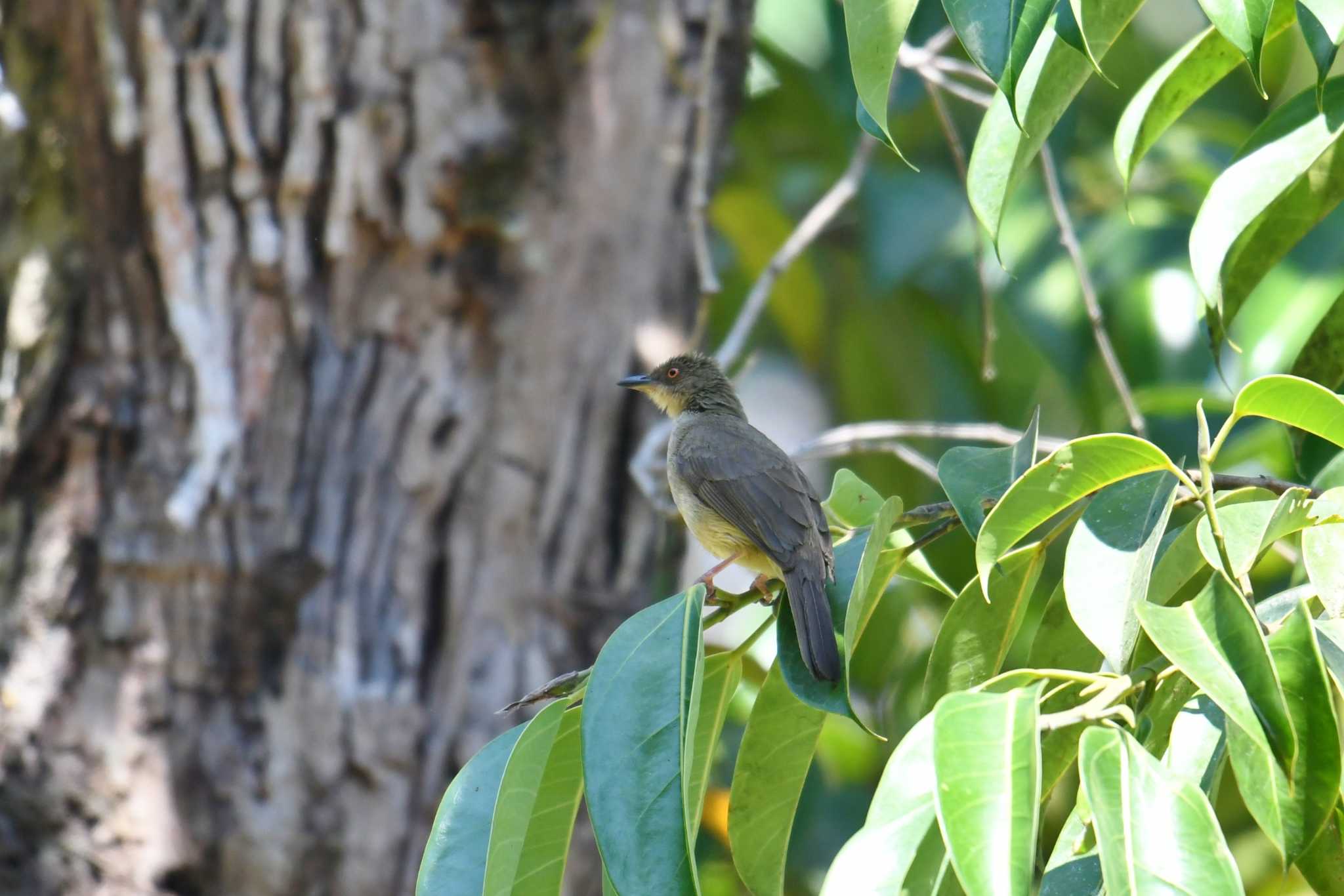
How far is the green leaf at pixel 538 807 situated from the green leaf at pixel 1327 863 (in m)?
1.06

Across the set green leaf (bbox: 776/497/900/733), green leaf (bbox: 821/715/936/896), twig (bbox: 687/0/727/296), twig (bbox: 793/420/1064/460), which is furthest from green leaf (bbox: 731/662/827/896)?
twig (bbox: 687/0/727/296)

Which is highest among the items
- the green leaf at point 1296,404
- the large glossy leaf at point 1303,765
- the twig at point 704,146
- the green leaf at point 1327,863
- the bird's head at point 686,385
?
the twig at point 704,146

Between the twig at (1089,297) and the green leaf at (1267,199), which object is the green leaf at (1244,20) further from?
the twig at (1089,297)

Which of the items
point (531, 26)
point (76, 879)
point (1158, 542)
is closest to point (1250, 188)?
point (1158, 542)

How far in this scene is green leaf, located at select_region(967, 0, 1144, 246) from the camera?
220 cm

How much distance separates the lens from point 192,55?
12.0 ft

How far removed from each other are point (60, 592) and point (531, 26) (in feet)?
6.76

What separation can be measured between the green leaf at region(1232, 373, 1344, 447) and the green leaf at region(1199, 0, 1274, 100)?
0.40m

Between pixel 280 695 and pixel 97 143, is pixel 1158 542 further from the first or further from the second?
pixel 97 143

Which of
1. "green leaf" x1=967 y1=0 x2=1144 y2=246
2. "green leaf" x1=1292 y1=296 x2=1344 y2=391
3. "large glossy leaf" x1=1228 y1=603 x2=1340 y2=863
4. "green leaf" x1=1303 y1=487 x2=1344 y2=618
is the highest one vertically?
"green leaf" x1=967 y1=0 x2=1144 y2=246

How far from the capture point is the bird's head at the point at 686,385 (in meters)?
4.08

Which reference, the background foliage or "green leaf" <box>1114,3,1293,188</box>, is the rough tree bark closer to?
the background foliage

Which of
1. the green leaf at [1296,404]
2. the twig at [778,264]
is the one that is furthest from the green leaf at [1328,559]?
the twig at [778,264]

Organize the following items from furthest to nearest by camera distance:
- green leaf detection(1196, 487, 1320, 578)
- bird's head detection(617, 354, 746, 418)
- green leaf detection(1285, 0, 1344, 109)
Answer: bird's head detection(617, 354, 746, 418), green leaf detection(1285, 0, 1344, 109), green leaf detection(1196, 487, 1320, 578)
